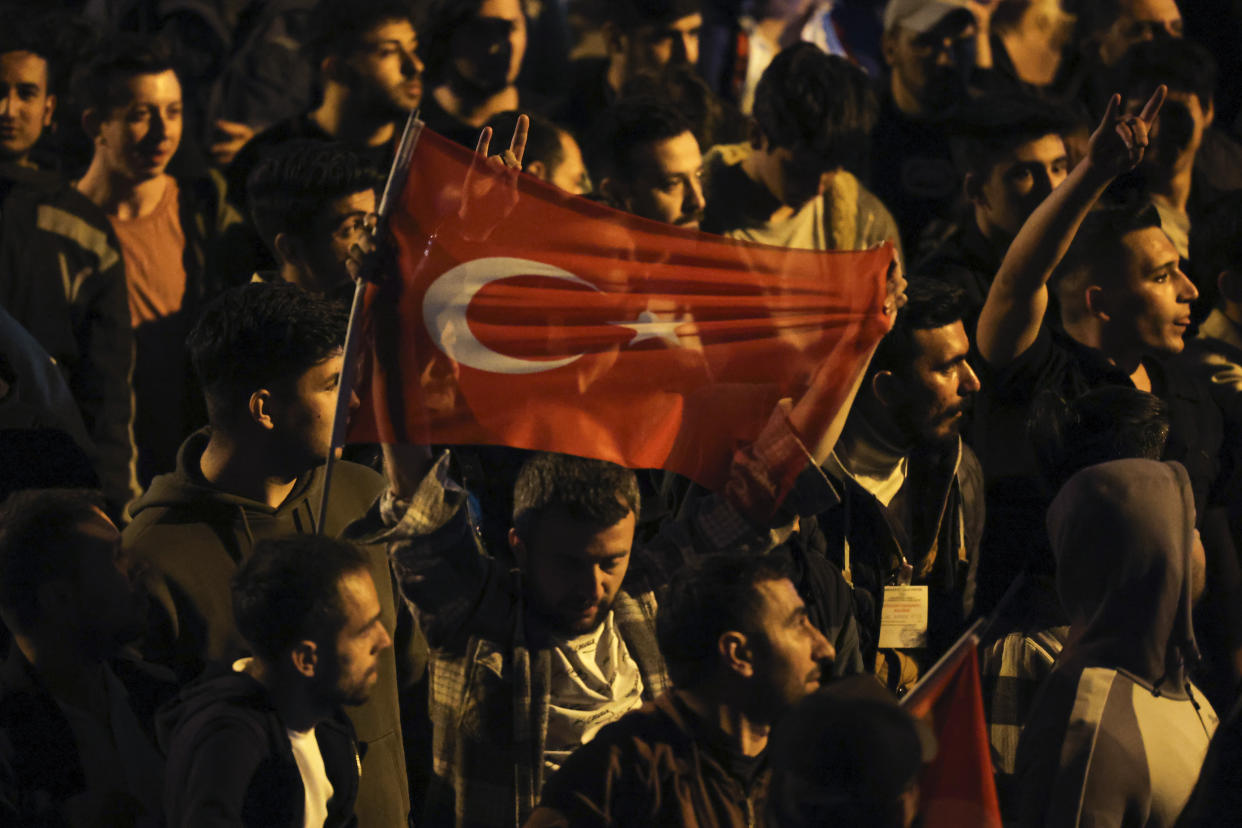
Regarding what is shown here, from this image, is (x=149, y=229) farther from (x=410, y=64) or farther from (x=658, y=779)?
(x=658, y=779)

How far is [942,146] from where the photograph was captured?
7.00 m

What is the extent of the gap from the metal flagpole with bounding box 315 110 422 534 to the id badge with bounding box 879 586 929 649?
5.20ft

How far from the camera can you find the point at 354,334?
4.29 metres

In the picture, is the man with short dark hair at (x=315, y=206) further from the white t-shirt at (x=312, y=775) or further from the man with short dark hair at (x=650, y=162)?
the white t-shirt at (x=312, y=775)

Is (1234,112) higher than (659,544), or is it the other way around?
(659,544)

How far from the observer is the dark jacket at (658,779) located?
3730mm

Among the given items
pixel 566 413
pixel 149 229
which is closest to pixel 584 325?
pixel 566 413

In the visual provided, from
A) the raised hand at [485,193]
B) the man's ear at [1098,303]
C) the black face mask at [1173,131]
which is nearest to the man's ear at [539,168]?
the raised hand at [485,193]

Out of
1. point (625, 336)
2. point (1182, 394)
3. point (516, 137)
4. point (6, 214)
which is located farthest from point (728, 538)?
point (6, 214)

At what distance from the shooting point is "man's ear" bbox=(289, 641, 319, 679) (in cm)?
395

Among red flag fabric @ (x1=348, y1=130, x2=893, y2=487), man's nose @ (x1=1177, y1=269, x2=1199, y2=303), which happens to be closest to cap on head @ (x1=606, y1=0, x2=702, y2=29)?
man's nose @ (x1=1177, y1=269, x2=1199, y2=303)

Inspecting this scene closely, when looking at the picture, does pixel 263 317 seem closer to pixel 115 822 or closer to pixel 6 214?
pixel 115 822

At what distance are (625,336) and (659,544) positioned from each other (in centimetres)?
52

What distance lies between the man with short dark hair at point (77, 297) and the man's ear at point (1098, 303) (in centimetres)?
297
